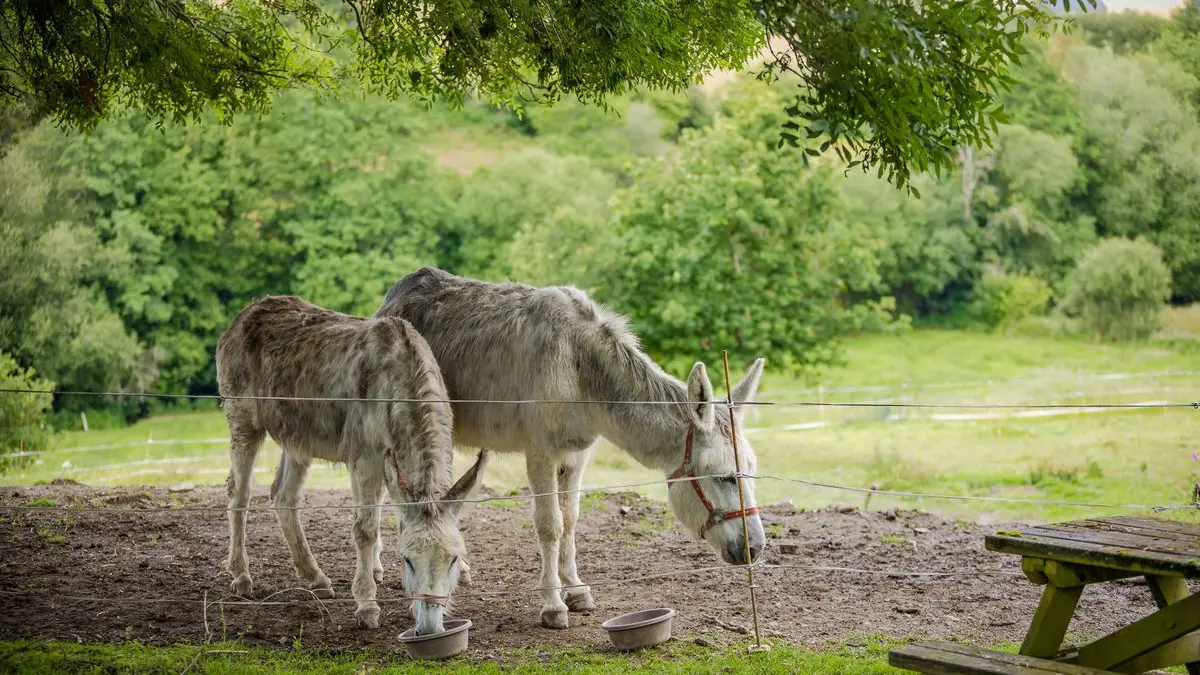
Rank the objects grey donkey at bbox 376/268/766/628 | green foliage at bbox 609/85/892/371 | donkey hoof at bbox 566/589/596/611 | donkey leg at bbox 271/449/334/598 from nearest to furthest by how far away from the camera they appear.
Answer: grey donkey at bbox 376/268/766/628
donkey hoof at bbox 566/589/596/611
donkey leg at bbox 271/449/334/598
green foliage at bbox 609/85/892/371

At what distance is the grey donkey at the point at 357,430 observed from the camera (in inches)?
217

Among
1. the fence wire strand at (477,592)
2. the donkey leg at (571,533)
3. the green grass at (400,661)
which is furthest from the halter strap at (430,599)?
the donkey leg at (571,533)

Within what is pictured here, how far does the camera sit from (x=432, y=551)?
5352mm

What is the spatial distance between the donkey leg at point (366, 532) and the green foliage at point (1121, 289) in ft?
115

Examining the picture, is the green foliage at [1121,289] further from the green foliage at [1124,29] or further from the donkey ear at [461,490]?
the donkey ear at [461,490]

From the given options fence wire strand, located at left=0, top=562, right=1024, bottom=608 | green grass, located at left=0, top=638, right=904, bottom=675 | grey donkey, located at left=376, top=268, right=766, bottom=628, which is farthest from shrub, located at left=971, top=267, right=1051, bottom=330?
green grass, located at left=0, top=638, right=904, bottom=675

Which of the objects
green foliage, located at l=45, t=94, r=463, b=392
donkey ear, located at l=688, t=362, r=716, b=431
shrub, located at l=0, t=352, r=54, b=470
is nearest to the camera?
donkey ear, located at l=688, t=362, r=716, b=431

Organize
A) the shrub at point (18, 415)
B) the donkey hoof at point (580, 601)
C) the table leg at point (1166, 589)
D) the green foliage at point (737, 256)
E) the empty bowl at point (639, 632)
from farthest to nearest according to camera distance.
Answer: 1. the green foliage at point (737, 256)
2. the shrub at point (18, 415)
3. the donkey hoof at point (580, 601)
4. the empty bowl at point (639, 632)
5. the table leg at point (1166, 589)

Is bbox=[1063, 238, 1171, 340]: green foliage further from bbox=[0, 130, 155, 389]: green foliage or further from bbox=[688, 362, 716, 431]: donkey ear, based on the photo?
bbox=[688, 362, 716, 431]: donkey ear

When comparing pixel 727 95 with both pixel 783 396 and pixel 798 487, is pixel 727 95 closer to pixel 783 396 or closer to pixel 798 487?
pixel 783 396

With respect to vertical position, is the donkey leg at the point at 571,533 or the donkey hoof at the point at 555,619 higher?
the donkey leg at the point at 571,533

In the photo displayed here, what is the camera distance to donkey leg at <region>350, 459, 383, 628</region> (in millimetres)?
6504

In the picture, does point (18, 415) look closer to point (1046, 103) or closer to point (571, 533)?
point (571, 533)

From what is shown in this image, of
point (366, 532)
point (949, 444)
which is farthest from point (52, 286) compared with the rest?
point (366, 532)
